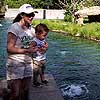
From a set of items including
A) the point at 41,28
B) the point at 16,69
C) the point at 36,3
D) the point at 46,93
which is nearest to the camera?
the point at 16,69

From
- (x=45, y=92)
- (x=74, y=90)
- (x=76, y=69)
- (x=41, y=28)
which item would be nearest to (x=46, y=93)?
(x=45, y=92)

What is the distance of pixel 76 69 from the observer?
1370cm

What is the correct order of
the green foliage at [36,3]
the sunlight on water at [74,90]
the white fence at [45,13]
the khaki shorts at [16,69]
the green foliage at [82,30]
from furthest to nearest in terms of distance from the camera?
the green foliage at [36,3] < the white fence at [45,13] < the green foliage at [82,30] < the sunlight on water at [74,90] < the khaki shorts at [16,69]

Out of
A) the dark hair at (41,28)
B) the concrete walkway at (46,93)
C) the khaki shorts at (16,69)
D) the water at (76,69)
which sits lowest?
the water at (76,69)

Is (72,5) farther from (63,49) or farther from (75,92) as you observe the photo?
(75,92)

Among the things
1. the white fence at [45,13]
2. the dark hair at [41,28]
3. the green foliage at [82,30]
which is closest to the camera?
the dark hair at [41,28]

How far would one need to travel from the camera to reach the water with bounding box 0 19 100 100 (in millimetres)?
9950

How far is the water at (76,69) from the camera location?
9950mm

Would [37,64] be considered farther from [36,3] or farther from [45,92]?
[36,3]

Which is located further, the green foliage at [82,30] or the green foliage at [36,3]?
the green foliage at [36,3]

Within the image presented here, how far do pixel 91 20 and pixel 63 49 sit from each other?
17099 millimetres

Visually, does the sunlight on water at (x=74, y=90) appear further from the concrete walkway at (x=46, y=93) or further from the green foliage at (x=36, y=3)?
the green foliage at (x=36, y=3)

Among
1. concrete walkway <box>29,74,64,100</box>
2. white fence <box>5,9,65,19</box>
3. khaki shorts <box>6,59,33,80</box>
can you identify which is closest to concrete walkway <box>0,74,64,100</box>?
concrete walkway <box>29,74,64,100</box>

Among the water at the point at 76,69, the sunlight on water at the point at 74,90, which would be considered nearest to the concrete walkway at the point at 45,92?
the water at the point at 76,69
